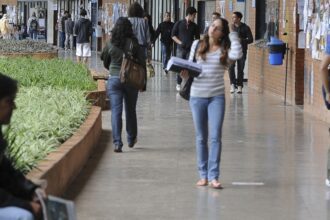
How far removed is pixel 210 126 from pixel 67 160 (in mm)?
1468

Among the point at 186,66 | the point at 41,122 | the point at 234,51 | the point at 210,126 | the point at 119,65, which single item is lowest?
the point at 41,122

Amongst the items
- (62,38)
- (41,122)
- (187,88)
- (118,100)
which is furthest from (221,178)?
(62,38)

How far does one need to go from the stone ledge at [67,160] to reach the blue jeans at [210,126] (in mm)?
1296

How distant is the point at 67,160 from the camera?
1026 cm

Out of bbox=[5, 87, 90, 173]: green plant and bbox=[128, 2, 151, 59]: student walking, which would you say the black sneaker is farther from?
bbox=[128, 2, 151, 59]: student walking

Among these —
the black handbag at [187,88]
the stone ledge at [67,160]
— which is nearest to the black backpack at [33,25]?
the stone ledge at [67,160]

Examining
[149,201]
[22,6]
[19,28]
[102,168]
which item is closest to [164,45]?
[102,168]

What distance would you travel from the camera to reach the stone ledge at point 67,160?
9138mm

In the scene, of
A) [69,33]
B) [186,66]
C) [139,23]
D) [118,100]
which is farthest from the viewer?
[69,33]

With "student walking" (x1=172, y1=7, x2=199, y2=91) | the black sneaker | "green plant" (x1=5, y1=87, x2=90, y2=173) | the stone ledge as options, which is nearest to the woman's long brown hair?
the stone ledge

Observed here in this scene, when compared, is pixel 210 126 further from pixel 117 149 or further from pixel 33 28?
pixel 33 28

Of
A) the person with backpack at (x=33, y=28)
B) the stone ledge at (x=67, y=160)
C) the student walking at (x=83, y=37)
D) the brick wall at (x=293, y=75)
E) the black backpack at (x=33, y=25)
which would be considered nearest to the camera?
the stone ledge at (x=67, y=160)

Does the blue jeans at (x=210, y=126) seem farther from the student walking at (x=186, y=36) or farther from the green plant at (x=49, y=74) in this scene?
the student walking at (x=186, y=36)

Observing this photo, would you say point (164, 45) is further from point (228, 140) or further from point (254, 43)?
point (228, 140)
